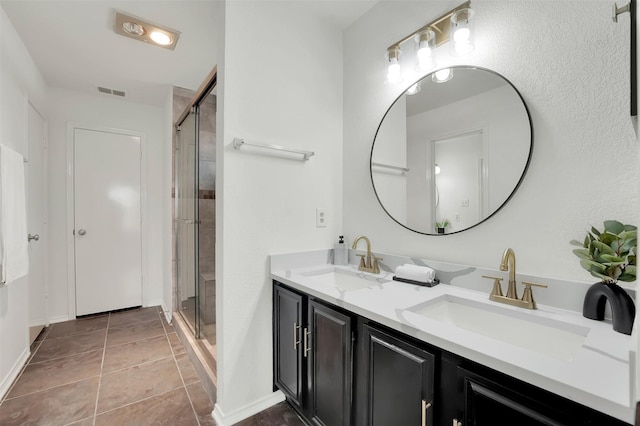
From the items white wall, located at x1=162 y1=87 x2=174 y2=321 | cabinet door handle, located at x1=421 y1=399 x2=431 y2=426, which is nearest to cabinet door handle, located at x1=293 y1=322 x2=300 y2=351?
cabinet door handle, located at x1=421 y1=399 x2=431 y2=426

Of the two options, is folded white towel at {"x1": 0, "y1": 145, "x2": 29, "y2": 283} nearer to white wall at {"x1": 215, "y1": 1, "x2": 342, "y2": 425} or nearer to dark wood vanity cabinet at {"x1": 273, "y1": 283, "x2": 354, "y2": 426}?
white wall at {"x1": 215, "y1": 1, "x2": 342, "y2": 425}

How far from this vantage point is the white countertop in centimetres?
57

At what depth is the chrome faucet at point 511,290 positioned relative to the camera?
3.51ft

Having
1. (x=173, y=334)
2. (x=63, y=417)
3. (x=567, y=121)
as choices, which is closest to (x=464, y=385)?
(x=567, y=121)

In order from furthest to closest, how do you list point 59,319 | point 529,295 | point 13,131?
point 59,319, point 13,131, point 529,295

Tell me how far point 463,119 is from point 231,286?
58.0 inches

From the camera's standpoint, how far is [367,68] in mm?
1851

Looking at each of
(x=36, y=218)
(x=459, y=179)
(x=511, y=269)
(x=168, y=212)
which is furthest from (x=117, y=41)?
(x=511, y=269)

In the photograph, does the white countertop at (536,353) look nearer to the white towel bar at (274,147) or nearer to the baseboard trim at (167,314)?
the white towel bar at (274,147)

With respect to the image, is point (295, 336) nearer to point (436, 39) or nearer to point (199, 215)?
point (199, 215)

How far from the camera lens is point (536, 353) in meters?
0.69

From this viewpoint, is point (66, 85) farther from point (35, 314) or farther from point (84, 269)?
point (35, 314)

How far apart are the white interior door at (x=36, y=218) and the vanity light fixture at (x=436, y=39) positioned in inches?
117

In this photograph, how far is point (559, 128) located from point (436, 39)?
2.47 feet
